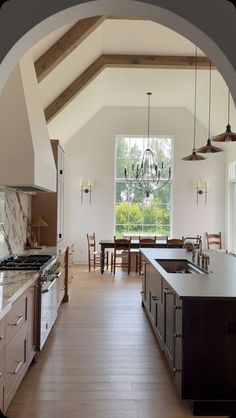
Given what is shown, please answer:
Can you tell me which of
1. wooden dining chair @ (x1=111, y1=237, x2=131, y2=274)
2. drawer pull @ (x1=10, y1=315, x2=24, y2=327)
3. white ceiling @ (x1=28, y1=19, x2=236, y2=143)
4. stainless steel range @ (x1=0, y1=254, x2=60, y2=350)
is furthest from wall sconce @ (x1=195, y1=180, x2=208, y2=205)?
drawer pull @ (x1=10, y1=315, x2=24, y2=327)

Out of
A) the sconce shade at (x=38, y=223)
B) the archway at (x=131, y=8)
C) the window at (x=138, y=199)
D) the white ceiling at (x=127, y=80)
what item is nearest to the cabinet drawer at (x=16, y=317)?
the archway at (x=131, y=8)

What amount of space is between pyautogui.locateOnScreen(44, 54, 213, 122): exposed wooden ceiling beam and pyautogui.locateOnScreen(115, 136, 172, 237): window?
336 cm

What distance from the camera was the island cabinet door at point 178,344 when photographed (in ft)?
8.72

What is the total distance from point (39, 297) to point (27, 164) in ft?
4.27

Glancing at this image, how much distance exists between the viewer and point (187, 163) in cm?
1005

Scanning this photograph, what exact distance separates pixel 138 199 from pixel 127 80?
10.9 feet

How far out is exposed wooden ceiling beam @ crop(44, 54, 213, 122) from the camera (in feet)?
21.4

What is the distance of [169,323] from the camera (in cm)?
319

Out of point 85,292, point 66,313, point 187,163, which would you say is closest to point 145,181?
point 187,163

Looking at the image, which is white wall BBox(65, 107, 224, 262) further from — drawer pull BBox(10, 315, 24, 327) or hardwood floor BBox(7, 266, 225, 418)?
drawer pull BBox(10, 315, 24, 327)

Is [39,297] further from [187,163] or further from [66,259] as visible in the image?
[187,163]

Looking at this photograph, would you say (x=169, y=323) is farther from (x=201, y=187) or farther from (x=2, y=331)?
(x=201, y=187)

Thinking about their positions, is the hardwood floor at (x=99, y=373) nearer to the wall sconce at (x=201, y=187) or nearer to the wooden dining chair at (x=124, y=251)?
the wooden dining chair at (x=124, y=251)

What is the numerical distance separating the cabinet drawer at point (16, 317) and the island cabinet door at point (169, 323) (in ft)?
3.86
